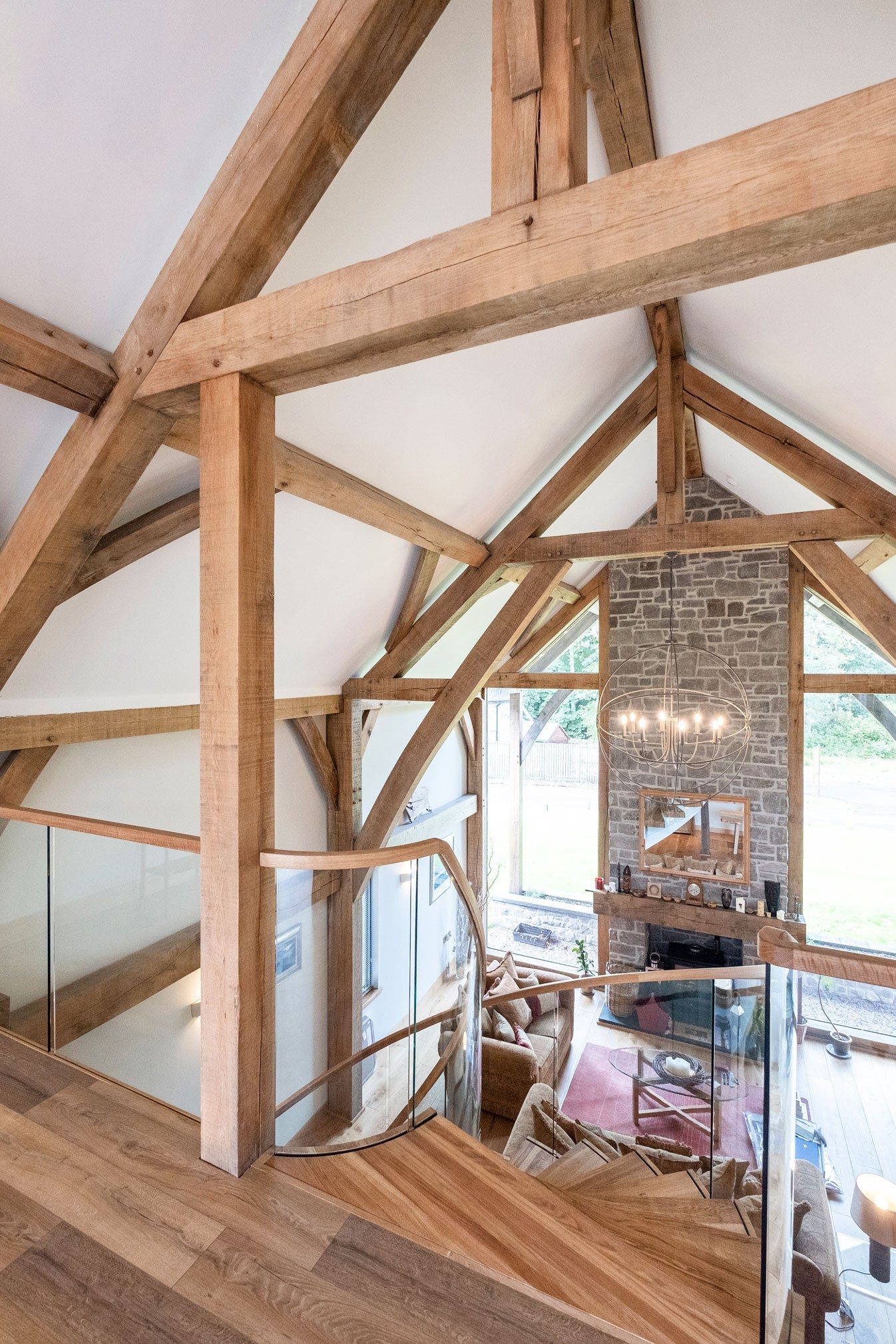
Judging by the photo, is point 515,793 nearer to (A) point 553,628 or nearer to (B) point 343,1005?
(A) point 553,628

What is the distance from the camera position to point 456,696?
5.14 metres

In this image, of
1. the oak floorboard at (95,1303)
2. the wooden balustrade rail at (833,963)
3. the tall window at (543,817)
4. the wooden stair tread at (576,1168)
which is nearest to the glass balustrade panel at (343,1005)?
the oak floorboard at (95,1303)

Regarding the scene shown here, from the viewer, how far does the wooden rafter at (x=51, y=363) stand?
1913mm

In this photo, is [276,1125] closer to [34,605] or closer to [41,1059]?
[41,1059]

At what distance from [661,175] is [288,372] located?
41.0 inches

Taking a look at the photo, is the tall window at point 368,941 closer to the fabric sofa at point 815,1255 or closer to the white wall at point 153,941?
the white wall at point 153,941

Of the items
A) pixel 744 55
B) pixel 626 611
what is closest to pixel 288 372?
pixel 744 55

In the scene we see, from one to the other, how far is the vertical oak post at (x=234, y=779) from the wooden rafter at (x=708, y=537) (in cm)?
323

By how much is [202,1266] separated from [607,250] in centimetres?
239

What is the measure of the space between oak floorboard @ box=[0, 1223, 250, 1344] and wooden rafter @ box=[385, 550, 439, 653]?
4.06 meters

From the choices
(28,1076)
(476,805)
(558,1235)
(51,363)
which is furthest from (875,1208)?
(476,805)

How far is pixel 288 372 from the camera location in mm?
1875

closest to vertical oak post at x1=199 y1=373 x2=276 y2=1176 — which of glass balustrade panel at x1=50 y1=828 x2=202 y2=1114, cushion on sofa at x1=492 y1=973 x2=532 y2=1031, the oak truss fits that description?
the oak truss

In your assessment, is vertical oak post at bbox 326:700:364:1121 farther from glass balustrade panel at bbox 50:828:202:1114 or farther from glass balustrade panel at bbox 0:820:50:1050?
glass balustrade panel at bbox 0:820:50:1050
